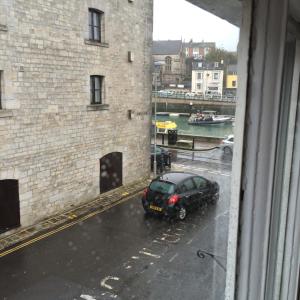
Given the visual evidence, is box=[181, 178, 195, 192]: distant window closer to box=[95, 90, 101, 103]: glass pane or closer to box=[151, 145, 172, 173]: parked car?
box=[95, 90, 101, 103]: glass pane

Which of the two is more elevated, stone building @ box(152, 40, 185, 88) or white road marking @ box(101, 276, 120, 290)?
stone building @ box(152, 40, 185, 88)

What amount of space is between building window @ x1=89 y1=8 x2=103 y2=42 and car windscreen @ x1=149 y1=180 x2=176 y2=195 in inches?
179

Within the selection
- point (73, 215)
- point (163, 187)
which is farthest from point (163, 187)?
point (73, 215)

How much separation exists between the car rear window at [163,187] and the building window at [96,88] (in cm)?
323

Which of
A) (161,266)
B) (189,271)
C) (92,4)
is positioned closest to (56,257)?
(161,266)

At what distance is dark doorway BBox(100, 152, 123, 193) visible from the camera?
36.8 ft

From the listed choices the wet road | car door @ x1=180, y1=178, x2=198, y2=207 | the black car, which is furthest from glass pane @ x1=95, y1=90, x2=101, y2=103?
car door @ x1=180, y1=178, x2=198, y2=207

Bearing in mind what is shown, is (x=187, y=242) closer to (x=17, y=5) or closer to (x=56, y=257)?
(x=56, y=257)

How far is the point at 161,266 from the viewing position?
22.5ft

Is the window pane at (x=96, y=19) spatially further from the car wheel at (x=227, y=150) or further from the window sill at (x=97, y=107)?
the car wheel at (x=227, y=150)

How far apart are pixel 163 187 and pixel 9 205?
370 cm

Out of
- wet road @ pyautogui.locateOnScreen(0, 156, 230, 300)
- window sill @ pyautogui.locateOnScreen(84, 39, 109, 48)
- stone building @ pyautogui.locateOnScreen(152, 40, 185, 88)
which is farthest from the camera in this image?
window sill @ pyautogui.locateOnScreen(84, 39, 109, 48)

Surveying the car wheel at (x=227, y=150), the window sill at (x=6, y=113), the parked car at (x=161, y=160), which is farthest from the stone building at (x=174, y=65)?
the parked car at (x=161, y=160)

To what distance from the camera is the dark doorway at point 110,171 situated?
11.2m
